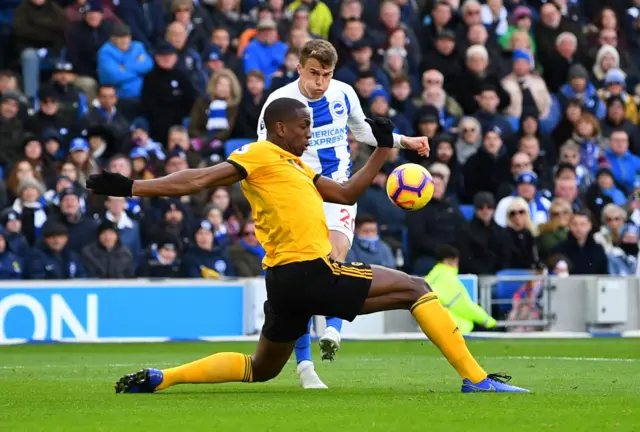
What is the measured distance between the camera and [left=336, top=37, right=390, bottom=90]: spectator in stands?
2241cm

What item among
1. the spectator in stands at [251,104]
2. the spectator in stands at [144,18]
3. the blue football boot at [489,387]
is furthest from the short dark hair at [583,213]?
the blue football boot at [489,387]

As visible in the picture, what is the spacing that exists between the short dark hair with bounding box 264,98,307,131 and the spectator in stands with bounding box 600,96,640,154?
1599 centimetres

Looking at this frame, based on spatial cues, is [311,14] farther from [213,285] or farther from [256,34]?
[213,285]

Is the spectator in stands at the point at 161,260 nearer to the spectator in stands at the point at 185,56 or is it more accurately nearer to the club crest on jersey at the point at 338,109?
the spectator in stands at the point at 185,56

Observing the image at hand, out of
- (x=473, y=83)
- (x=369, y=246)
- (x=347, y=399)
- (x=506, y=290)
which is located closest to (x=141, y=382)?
(x=347, y=399)

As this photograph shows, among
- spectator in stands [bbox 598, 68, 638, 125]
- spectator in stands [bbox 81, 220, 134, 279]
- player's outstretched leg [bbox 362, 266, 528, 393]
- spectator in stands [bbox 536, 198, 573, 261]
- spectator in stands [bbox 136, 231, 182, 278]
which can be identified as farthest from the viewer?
spectator in stands [bbox 598, 68, 638, 125]

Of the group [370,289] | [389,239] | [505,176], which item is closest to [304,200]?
[370,289]

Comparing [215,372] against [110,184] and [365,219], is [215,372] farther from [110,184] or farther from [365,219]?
[365,219]

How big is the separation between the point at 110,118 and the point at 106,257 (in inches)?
116

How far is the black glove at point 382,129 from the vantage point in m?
9.29

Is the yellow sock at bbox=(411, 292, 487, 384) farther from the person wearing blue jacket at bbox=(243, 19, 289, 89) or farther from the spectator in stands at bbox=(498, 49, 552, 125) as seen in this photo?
the spectator in stands at bbox=(498, 49, 552, 125)

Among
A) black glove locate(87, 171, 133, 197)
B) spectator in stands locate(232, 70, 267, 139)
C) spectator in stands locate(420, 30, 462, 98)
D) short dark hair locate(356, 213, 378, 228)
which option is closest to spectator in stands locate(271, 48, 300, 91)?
spectator in stands locate(232, 70, 267, 139)

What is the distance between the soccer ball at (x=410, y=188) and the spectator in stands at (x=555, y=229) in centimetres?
1099

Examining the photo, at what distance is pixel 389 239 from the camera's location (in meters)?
20.5
